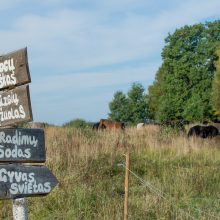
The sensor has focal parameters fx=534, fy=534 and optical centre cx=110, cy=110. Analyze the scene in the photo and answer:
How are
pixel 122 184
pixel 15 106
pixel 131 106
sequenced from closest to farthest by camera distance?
pixel 15 106
pixel 122 184
pixel 131 106

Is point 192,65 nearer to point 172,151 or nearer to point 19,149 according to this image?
point 172,151

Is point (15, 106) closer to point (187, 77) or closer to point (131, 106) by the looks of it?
point (187, 77)

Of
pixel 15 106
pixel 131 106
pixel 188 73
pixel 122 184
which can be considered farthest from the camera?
pixel 131 106

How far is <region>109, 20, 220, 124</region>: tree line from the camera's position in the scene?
53.0m

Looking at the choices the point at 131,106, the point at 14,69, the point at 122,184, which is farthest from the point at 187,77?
the point at 14,69

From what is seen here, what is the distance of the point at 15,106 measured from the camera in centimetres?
457

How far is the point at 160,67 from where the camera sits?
61.4m

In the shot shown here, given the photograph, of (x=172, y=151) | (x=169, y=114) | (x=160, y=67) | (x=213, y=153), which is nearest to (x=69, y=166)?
(x=172, y=151)

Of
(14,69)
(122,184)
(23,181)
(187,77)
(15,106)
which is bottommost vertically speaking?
(122,184)

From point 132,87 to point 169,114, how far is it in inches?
366

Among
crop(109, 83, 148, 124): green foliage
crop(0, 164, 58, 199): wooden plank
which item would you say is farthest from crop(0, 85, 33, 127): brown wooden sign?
crop(109, 83, 148, 124): green foliage

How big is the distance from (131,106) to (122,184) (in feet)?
169

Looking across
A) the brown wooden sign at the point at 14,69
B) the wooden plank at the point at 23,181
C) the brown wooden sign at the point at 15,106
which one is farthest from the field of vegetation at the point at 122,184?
the brown wooden sign at the point at 14,69

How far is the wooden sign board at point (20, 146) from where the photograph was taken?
4578mm
